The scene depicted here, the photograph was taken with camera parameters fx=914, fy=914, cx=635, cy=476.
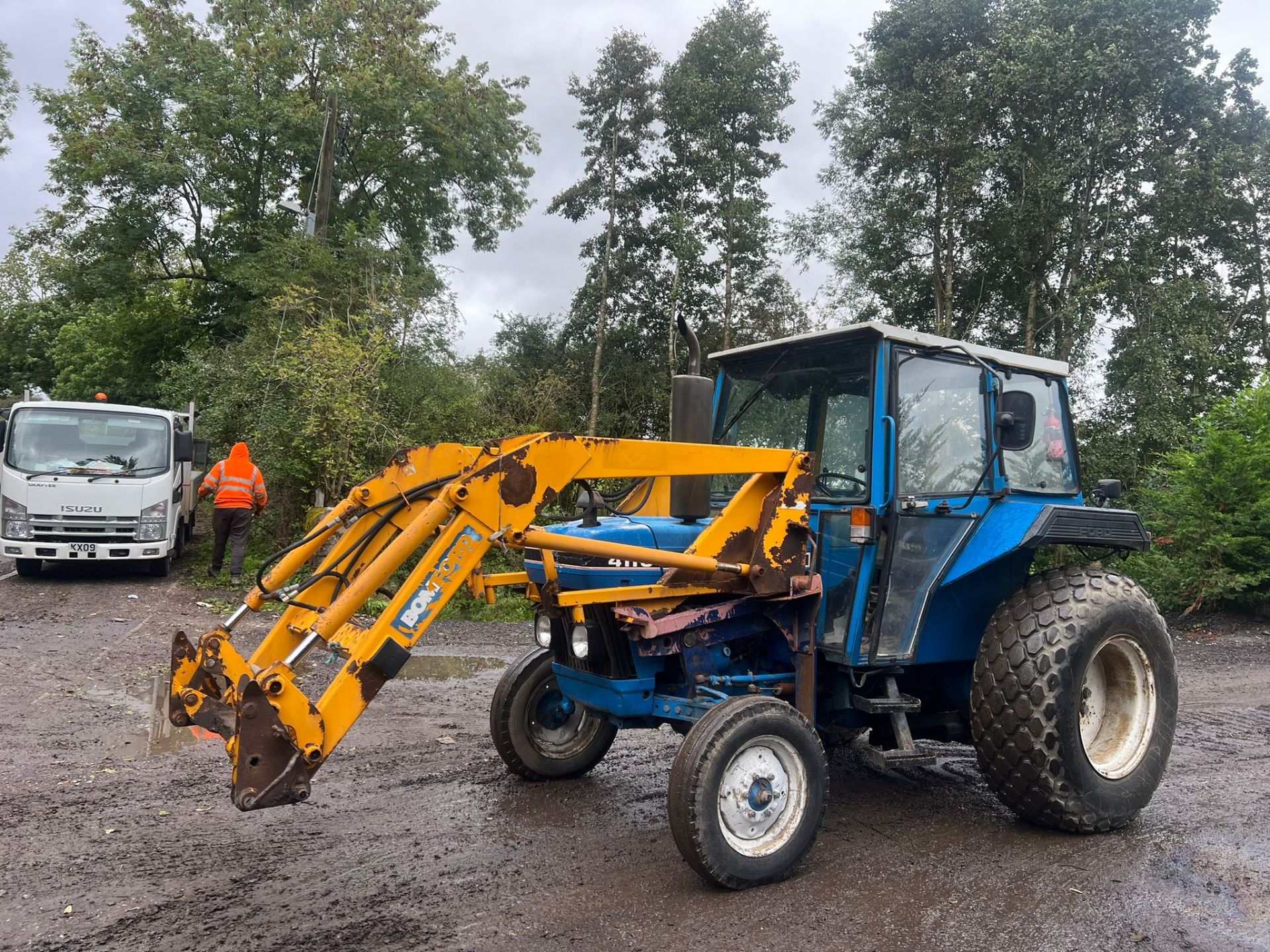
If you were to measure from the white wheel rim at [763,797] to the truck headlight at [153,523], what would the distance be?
1022cm

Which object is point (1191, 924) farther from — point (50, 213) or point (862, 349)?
point (50, 213)

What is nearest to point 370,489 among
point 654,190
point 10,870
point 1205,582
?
point 10,870

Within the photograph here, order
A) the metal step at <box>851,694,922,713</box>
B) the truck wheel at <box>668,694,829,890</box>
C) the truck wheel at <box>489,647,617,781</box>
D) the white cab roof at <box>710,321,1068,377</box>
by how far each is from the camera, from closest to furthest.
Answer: the truck wheel at <box>668,694,829,890</box>
the metal step at <box>851,694,922,713</box>
the white cab roof at <box>710,321,1068,377</box>
the truck wheel at <box>489,647,617,781</box>

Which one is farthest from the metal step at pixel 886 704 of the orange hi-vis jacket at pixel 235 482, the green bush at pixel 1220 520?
the orange hi-vis jacket at pixel 235 482

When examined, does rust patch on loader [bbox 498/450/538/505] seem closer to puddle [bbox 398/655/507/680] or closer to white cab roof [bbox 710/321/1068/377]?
white cab roof [bbox 710/321/1068/377]

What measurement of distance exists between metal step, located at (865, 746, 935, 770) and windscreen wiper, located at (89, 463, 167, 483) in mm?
10514

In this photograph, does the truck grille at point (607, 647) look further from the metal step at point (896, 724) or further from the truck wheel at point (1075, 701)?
the truck wheel at point (1075, 701)

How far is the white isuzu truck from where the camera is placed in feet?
36.2

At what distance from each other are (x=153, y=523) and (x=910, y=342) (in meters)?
10.3

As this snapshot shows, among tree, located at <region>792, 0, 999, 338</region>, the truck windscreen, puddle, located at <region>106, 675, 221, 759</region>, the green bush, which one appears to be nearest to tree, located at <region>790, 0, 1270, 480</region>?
tree, located at <region>792, 0, 999, 338</region>

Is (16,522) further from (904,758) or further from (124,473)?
(904,758)

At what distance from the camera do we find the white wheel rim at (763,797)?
357 cm

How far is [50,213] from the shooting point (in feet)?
72.5

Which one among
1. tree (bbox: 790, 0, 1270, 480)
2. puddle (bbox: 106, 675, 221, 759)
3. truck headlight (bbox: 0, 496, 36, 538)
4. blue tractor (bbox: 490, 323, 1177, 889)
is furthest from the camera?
tree (bbox: 790, 0, 1270, 480)
